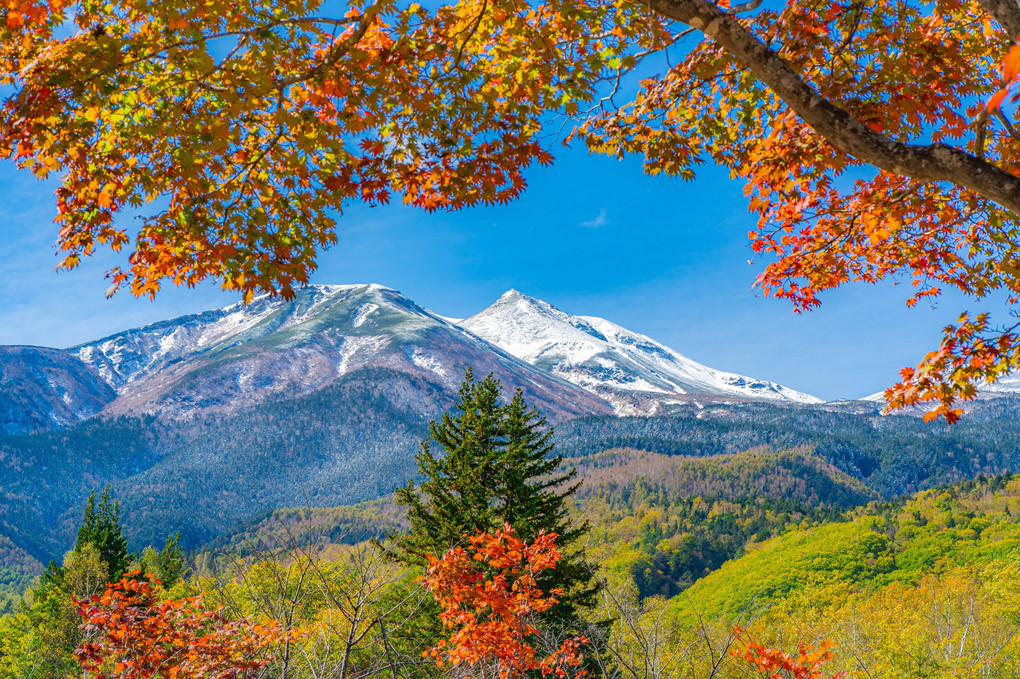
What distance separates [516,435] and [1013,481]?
415 ft

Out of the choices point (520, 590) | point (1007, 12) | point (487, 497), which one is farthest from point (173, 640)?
point (487, 497)

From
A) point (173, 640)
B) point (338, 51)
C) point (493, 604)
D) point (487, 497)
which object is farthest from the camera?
point (487, 497)

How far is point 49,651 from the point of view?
25.2m

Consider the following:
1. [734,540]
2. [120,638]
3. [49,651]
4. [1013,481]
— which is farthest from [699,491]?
[120,638]

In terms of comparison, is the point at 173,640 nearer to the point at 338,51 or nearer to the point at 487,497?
the point at 338,51

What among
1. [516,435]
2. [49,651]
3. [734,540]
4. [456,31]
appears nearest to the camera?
[456,31]

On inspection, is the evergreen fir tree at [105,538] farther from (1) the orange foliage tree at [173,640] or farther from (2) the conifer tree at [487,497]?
(1) the orange foliage tree at [173,640]

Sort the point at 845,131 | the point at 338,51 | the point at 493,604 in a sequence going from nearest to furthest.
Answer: the point at 845,131
the point at 338,51
the point at 493,604

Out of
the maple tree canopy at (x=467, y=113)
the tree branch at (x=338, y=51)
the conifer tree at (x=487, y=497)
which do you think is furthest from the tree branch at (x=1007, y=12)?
the conifer tree at (x=487, y=497)

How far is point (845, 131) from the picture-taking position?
3.27m

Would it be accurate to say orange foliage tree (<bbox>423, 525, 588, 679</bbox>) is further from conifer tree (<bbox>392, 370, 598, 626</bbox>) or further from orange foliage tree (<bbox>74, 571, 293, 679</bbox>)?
conifer tree (<bbox>392, 370, 598, 626</bbox>)

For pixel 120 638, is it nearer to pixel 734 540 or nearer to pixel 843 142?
pixel 843 142

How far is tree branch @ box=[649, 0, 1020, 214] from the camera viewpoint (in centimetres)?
317

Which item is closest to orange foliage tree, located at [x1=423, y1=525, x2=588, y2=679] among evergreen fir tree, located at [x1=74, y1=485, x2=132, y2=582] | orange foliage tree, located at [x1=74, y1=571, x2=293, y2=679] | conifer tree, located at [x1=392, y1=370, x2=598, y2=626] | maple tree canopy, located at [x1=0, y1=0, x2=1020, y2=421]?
orange foliage tree, located at [x1=74, y1=571, x2=293, y2=679]
